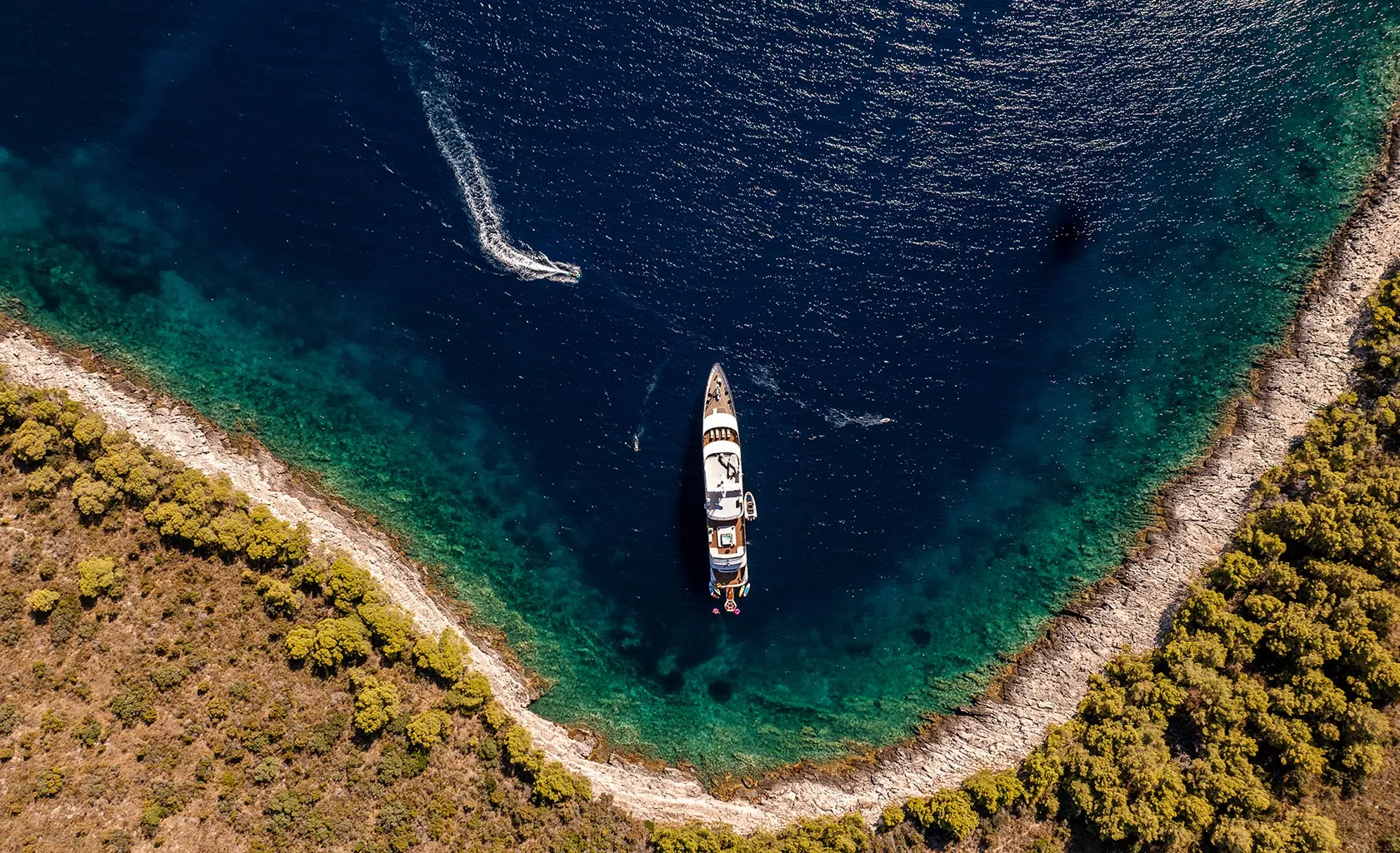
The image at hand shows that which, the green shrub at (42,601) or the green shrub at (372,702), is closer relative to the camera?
the green shrub at (42,601)

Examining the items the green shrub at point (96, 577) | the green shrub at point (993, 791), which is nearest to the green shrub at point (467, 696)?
the green shrub at point (96, 577)

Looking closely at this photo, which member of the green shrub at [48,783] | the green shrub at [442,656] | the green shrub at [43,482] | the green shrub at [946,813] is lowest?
the green shrub at [48,783]

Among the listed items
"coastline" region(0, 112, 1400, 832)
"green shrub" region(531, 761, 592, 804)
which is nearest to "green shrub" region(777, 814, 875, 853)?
"coastline" region(0, 112, 1400, 832)

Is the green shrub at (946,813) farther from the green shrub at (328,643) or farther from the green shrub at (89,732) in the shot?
the green shrub at (89,732)

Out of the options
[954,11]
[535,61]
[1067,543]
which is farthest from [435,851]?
[954,11]

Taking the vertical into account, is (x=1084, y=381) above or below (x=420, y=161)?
above

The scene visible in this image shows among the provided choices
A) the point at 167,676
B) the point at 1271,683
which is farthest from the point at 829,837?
the point at 167,676

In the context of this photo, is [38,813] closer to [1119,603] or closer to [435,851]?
[435,851]

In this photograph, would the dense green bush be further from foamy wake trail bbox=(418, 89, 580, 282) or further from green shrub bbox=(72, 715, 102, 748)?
green shrub bbox=(72, 715, 102, 748)
